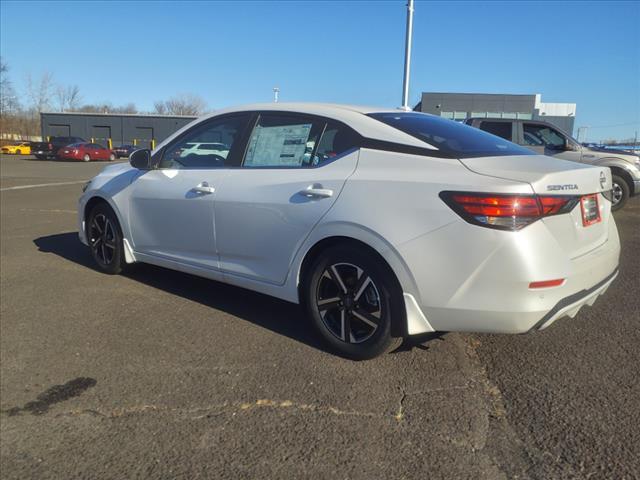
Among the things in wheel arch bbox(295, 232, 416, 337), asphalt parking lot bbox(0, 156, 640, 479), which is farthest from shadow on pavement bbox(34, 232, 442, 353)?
wheel arch bbox(295, 232, 416, 337)

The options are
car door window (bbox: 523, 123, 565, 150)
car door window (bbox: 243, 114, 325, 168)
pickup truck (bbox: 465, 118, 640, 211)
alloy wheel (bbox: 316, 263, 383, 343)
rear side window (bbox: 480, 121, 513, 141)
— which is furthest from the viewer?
rear side window (bbox: 480, 121, 513, 141)

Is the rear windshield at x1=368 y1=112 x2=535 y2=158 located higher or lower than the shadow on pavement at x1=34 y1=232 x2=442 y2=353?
higher

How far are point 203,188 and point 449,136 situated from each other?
189cm

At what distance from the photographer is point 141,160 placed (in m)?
4.63

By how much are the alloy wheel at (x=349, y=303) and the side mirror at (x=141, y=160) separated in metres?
2.19

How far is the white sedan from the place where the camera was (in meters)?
2.71

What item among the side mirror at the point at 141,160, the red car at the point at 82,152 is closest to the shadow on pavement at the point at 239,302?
the side mirror at the point at 141,160

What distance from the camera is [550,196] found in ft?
8.95

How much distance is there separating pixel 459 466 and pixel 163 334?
2.31 metres

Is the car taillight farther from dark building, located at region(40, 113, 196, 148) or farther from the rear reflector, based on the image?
dark building, located at region(40, 113, 196, 148)

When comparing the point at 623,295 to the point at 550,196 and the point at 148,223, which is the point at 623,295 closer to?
the point at 550,196

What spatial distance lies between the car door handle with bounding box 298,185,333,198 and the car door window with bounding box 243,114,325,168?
236mm

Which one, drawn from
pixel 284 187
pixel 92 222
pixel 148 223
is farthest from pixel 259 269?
pixel 92 222

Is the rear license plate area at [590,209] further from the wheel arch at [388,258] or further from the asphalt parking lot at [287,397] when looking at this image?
the wheel arch at [388,258]
